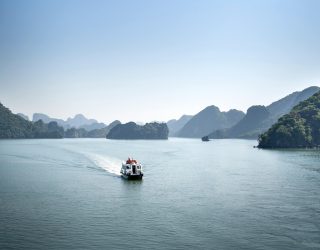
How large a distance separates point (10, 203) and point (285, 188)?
181 feet

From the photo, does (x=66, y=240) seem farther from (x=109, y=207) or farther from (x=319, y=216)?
(x=319, y=216)

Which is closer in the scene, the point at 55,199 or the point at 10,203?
the point at 10,203

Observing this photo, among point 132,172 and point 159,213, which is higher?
point 132,172

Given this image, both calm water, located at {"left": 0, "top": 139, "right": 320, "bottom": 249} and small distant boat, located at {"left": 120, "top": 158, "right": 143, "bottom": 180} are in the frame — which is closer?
calm water, located at {"left": 0, "top": 139, "right": 320, "bottom": 249}

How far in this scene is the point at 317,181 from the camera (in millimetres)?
86625

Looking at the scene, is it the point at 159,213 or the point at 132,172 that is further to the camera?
the point at 132,172

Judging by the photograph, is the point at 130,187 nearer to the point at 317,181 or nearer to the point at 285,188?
the point at 285,188

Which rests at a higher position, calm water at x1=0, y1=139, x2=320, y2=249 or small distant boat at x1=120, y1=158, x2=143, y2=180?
small distant boat at x1=120, y1=158, x2=143, y2=180

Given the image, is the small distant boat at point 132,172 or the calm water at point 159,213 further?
the small distant boat at point 132,172

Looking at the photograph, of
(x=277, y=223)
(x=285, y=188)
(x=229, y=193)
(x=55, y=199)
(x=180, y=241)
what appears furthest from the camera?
(x=285, y=188)

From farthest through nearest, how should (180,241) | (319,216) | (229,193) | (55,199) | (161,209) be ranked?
1. (229,193)
2. (55,199)
3. (161,209)
4. (319,216)
5. (180,241)

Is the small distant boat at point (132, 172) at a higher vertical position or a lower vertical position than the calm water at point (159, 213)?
higher

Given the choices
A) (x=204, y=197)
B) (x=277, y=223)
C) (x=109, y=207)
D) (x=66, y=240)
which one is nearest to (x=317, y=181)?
(x=204, y=197)

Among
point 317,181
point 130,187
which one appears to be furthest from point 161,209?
point 317,181
